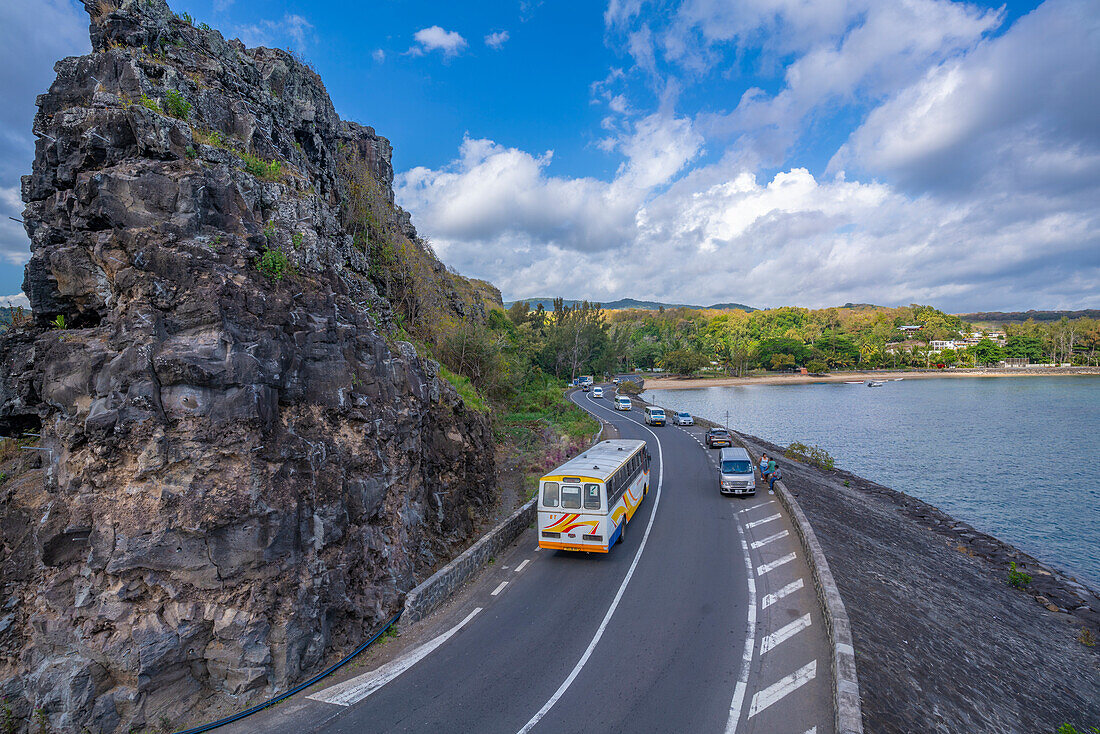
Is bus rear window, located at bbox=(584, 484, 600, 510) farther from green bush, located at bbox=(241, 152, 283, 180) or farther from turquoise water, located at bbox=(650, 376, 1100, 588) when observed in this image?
turquoise water, located at bbox=(650, 376, 1100, 588)

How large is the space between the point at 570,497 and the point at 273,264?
9.54 metres

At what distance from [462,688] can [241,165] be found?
13150mm

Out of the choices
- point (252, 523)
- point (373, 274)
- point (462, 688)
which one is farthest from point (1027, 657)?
point (373, 274)

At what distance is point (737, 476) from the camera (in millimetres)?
20609

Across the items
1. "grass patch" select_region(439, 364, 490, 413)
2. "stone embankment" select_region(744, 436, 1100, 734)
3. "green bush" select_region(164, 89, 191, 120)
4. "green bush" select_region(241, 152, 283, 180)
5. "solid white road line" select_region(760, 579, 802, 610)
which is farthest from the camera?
"grass patch" select_region(439, 364, 490, 413)

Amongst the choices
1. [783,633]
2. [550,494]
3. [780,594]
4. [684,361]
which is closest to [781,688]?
[783,633]

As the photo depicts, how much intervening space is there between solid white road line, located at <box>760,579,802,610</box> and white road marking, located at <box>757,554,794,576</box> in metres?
0.88

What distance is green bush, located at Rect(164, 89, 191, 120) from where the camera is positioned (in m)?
12.4

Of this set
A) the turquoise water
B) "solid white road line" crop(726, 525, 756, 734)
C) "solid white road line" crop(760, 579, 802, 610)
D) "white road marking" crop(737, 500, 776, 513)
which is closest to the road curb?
"solid white road line" crop(760, 579, 802, 610)

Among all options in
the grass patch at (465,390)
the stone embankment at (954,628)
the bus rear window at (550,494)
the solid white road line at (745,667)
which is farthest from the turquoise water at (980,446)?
the grass patch at (465,390)

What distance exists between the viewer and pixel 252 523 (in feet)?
31.7

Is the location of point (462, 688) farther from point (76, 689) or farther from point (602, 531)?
point (76, 689)

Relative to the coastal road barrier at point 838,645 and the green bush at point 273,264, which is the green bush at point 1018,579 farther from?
the green bush at point 273,264

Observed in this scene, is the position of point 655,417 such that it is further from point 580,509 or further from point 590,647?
point 590,647
